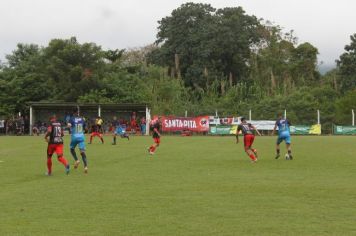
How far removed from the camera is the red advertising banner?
5291cm

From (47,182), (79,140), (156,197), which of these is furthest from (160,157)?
(156,197)

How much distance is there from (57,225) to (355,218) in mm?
4609

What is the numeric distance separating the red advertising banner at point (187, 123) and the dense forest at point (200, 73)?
9.19 ft

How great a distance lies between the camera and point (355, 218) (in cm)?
953

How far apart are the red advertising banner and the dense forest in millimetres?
2802

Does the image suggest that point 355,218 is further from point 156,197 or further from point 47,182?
point 47,182

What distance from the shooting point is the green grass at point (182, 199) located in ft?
29.5

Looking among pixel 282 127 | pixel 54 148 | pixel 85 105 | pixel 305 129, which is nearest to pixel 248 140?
pixel 282 127

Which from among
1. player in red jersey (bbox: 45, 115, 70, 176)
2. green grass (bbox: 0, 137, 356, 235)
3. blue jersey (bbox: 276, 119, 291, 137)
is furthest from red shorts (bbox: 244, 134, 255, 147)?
player in red jersey (bbox: 45, 115, 70, 176)

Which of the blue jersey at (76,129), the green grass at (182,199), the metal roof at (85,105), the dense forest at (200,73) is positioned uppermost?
the dense forest at (200,73)

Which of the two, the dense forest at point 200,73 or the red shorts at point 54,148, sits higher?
the dense forest at point 200,73

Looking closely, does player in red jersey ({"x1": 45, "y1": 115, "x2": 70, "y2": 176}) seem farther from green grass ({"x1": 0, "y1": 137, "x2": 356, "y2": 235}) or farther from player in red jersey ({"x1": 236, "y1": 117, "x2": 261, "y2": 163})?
player in red jersey ({"x1": 236, "y1": 117, "x2": 261, "y2": 163})

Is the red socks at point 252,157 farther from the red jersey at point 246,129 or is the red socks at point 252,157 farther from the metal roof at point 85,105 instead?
the metal roof at point 85,105

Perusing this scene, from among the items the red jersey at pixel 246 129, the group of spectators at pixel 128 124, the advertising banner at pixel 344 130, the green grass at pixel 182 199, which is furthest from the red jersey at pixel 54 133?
the advertising banner at pixel 344 130
